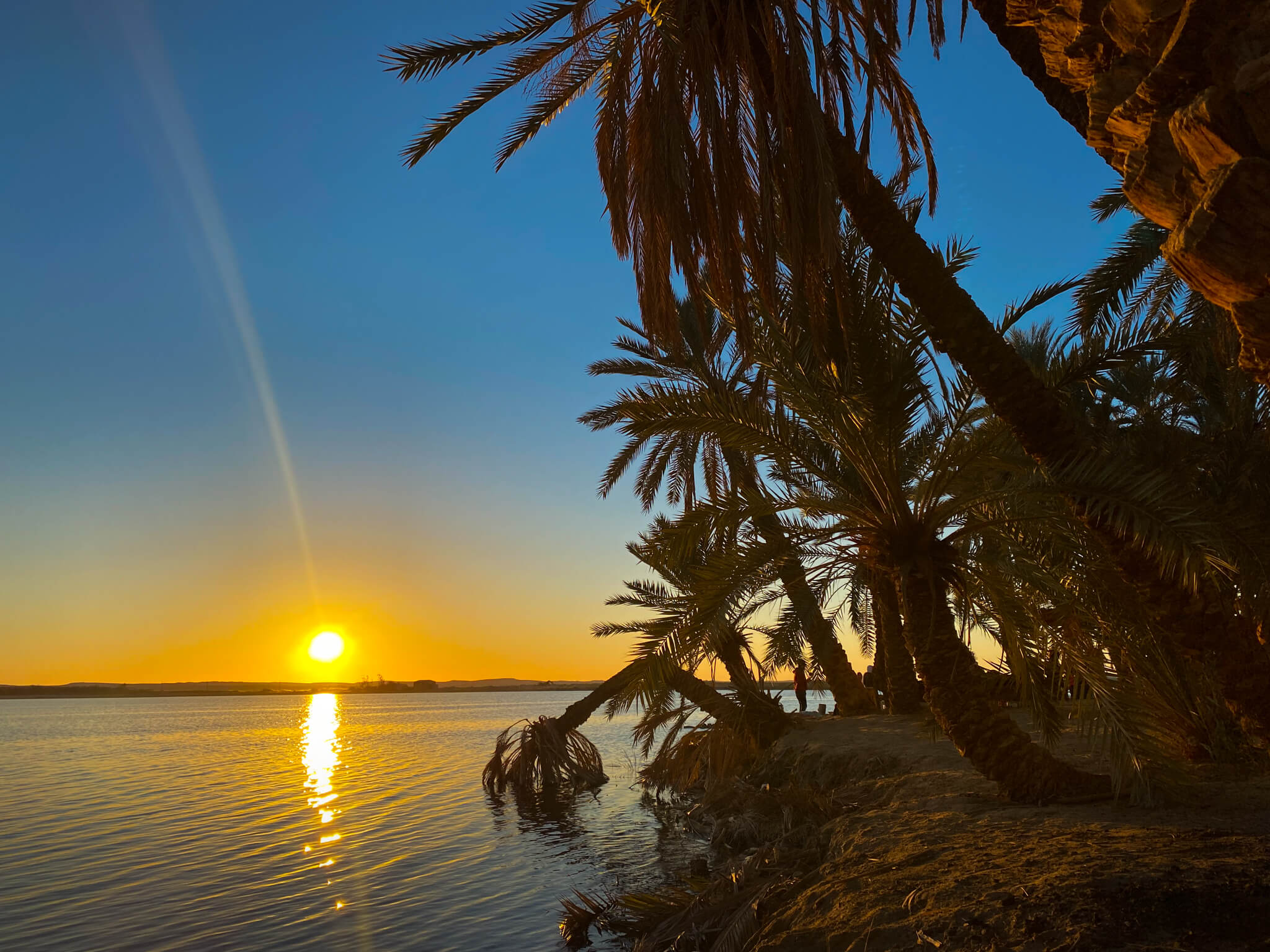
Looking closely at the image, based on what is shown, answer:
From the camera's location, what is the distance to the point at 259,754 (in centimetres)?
3112

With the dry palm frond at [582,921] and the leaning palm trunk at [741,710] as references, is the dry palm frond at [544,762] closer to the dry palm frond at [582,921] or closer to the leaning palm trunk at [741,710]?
the leaning palm trunk at [741,710]

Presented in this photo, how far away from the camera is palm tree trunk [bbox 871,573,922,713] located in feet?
38.1

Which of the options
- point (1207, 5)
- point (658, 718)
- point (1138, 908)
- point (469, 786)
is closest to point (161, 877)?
point (658, 718)

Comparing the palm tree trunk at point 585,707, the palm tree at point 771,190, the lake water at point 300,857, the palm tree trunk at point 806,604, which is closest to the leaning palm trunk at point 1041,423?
the palm tree at point 771,190

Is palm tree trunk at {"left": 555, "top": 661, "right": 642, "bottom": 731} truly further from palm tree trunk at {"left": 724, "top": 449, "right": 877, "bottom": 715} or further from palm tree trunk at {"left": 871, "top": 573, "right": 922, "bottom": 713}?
palm tree trunk at {"left": 871, "top": 573, "right": 922, "bottom": 713}

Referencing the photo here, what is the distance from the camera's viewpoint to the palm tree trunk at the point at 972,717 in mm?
7398

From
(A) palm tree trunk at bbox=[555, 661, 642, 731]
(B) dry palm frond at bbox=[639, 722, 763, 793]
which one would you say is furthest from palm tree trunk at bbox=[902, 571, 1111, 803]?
(A) palm tree trunk at bbox=[555, 661, 642, 731]

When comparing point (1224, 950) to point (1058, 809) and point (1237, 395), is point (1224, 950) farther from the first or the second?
point (1237, 395)

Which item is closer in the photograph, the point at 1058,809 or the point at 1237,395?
the point at 1058,809

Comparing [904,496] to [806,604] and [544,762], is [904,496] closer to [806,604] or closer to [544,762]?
[806,604]

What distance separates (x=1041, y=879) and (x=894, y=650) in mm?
8231

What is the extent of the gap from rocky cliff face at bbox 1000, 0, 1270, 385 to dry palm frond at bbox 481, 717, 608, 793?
15.6 meters

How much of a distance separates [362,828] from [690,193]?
12693 mm

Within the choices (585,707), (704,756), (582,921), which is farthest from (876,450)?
(585,707)
